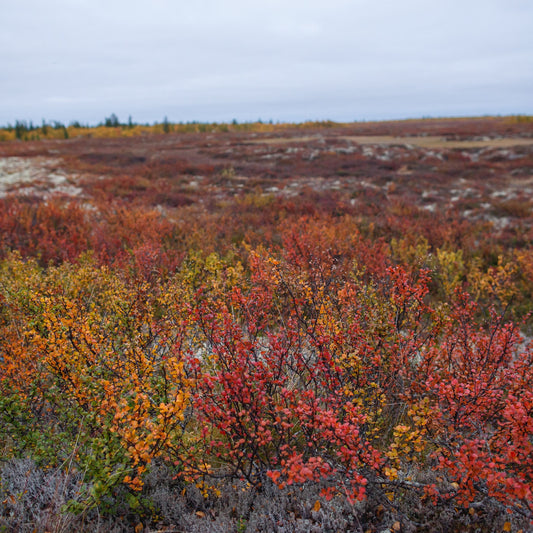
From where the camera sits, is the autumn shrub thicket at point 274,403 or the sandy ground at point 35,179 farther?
the sandy ground at point 35,179

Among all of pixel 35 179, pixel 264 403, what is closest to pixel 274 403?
pixel 264 403

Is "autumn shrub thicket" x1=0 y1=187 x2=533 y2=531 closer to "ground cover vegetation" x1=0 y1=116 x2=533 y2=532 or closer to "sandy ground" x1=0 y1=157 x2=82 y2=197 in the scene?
"ground cover vegetation" x1=0 y1=116 x2=533 y2=532

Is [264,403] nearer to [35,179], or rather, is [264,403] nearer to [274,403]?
[274,403]

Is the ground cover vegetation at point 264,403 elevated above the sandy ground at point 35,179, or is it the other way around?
the sandy ground at point 35,179

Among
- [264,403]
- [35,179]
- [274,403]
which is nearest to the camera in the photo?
[264,403]

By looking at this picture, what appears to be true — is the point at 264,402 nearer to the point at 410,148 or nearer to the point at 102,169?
the point at 102,169

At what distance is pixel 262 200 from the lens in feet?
41.4

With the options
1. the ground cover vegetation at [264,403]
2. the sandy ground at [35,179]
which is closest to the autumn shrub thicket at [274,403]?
the ground cover vegetation at [264,403]

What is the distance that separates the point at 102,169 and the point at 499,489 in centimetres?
2211

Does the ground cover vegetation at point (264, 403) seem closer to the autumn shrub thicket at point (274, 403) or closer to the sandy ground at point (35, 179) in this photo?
the autumn shrub thicket at point (274, 403)

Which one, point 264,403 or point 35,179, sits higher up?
point 35,179

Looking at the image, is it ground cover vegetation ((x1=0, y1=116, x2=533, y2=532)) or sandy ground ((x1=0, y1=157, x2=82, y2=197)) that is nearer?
ground cover vegetation ((x1=0, y1=116, x2=533, y2=532))

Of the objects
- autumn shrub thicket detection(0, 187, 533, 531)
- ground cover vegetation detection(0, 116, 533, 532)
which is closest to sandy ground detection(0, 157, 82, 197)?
ground cover vegetation detection(0, 116, 533, 532)

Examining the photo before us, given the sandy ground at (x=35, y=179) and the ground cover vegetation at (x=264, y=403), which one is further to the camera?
the sandy ground at (x=35, y=179)
